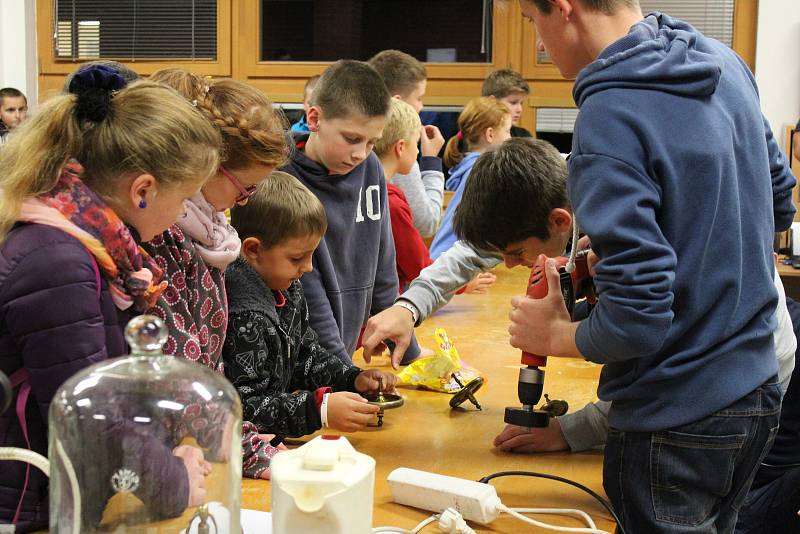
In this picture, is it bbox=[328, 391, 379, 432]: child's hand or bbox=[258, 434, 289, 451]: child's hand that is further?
bbox=[328, 391, 379, 432]: child's hand

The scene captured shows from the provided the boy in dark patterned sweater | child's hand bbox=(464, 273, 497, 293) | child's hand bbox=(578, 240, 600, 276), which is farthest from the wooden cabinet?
child's hand bbox=(578, 240, 600, 276)

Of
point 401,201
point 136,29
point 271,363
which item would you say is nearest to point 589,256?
point 271,363

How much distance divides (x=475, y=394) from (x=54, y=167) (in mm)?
1059

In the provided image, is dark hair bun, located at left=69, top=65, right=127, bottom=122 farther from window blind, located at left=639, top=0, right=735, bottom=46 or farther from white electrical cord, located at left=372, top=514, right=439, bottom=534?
window blind, located at left=639, top=0, right=735, bottom=46

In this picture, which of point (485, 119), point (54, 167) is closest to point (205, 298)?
point (54, 167)

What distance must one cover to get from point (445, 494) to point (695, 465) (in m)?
0.34

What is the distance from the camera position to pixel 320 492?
3.03 feet

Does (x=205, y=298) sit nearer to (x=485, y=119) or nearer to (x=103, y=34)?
(x=485, y=119)

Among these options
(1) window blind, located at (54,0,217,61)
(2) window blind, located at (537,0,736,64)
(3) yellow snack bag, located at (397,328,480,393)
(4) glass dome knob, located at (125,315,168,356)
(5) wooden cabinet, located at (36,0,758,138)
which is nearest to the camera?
(4) glass dome knob, located at (125,315,168,356)

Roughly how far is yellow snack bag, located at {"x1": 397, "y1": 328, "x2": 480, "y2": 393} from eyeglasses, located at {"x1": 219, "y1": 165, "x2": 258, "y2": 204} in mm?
609

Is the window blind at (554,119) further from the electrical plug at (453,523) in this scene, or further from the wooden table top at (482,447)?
the electrical plug at (453,523)

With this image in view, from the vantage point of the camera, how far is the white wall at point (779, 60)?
18.0 ft

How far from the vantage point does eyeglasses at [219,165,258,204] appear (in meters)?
1.58

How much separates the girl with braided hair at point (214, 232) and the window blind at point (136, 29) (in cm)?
471
